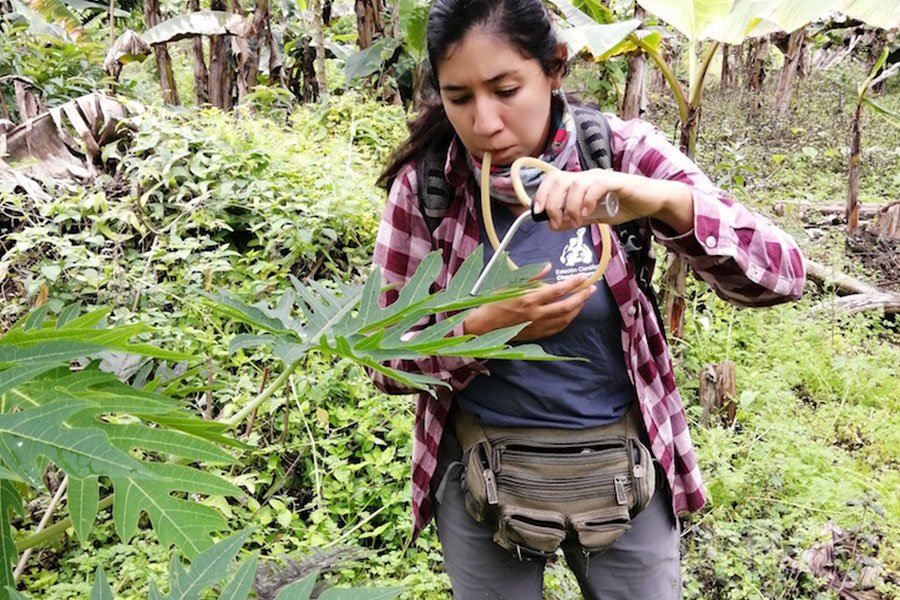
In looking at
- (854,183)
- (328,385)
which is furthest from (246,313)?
(854,183)

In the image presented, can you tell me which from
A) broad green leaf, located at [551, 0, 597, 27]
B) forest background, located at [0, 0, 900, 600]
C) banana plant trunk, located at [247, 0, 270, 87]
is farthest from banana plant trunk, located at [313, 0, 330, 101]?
broad green leaf, located at [551, 0, 597, 27]

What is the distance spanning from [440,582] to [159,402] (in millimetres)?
1623

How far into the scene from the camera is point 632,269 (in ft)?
3.97

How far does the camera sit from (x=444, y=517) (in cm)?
136

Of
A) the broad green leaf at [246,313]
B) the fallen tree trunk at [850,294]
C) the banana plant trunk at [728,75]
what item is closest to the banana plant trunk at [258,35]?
the fallen tree trunk at [850,294]

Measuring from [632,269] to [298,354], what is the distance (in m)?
0.69

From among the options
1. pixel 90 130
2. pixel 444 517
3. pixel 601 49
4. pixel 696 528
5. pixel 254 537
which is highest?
pixel 601 49

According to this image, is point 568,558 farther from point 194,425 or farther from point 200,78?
point 200,78

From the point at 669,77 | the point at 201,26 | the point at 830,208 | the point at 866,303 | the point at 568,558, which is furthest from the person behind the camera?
the point at 830,208

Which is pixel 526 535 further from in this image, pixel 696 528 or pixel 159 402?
pixel 696 528

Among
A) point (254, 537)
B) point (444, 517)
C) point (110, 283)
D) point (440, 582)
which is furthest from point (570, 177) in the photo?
point (110, 283)

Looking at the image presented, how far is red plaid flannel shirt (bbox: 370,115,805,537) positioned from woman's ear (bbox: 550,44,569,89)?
12 centimetres

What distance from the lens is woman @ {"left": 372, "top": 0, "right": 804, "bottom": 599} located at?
1.06m

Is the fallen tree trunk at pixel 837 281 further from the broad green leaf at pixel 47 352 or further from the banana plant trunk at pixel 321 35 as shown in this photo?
the broad green leaf at pixel 47 352
